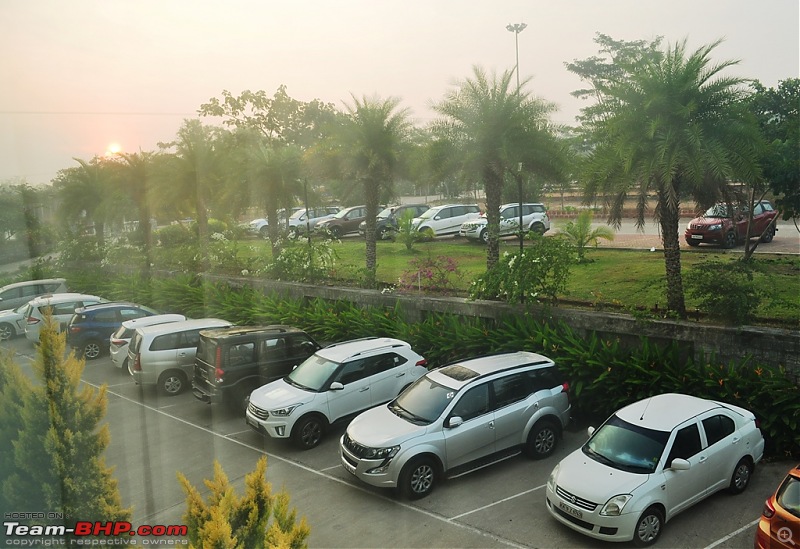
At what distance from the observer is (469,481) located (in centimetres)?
917

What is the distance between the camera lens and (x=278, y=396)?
35.5ft

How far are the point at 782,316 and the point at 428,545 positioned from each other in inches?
288

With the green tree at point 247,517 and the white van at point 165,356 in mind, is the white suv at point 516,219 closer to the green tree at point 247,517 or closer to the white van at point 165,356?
the white van at point 165,356

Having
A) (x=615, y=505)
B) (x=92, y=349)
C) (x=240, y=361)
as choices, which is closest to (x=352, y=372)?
(x=240, y=361)

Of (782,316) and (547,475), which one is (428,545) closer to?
(547,475)

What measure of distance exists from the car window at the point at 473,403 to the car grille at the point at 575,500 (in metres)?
1.85

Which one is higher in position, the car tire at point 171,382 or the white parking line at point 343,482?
the car tire at point 171,382

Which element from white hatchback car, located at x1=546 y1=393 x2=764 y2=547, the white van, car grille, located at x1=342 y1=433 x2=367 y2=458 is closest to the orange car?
white hatchback car, located at x1=546 y1=393 x2=764 y2=547

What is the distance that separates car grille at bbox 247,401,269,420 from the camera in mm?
10500

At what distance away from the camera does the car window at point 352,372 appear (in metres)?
11.0

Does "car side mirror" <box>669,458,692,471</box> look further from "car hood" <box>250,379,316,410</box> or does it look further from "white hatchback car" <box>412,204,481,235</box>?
"white hatchback car" <box>412,204,481,235</box>

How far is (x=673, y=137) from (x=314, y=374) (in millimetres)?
7058

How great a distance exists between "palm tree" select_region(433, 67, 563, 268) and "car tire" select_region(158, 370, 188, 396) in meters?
7.20
